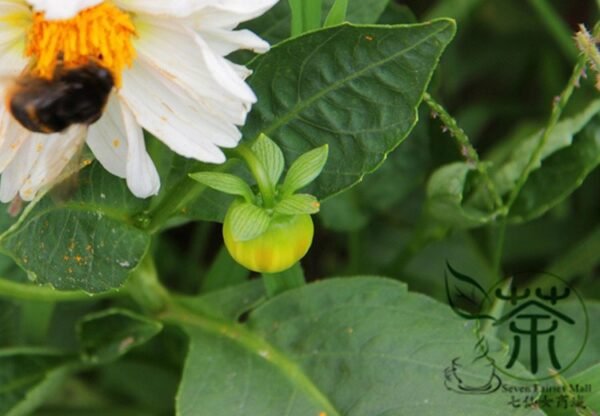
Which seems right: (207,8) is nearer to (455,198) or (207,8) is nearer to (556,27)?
(455,198)

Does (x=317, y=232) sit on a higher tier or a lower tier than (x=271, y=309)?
lower

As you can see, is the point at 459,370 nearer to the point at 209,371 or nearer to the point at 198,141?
the point at 209,371

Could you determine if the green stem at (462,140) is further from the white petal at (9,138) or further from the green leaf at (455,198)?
the white petal at (9,138)

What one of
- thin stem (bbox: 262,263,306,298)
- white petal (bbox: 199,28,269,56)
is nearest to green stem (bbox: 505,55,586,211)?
thin stem (bbox: 262,263,306,298)

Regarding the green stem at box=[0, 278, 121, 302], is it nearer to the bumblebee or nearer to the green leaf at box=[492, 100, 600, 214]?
the bumblebee

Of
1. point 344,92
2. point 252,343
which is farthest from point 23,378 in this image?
point 344,92

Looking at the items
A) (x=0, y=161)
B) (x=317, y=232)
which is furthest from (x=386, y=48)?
(x=317, y=232)
